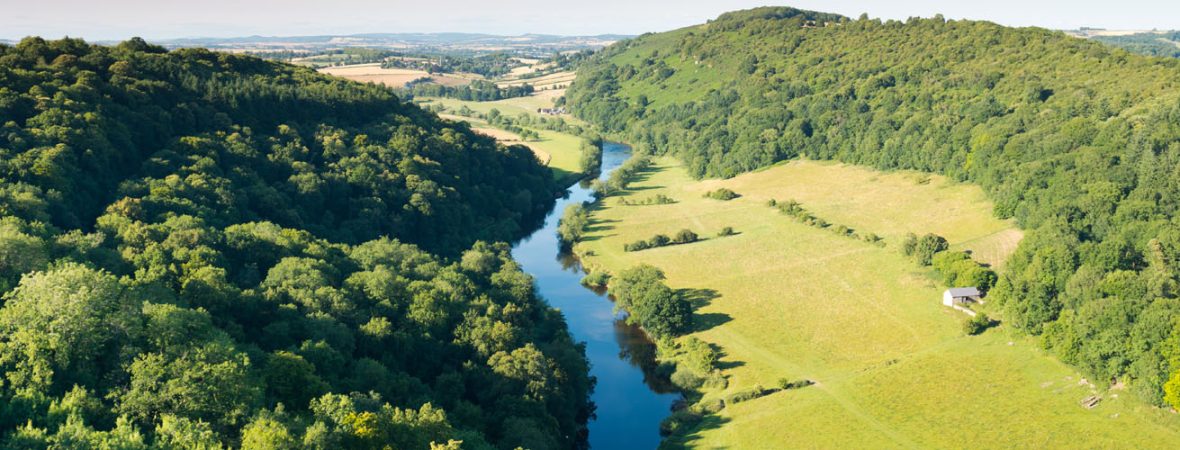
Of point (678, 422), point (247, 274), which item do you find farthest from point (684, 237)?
point (247, 274)

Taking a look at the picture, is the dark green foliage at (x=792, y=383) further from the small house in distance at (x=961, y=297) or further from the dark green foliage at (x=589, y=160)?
the dark green foliage at (x=589, y=160)

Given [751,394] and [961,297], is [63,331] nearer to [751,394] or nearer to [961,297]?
[751,394]

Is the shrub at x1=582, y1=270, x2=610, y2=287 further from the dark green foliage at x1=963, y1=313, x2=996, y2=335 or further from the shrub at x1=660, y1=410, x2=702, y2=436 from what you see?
the dark green foliage at x1=963, y1=313, x2=996, y2=335

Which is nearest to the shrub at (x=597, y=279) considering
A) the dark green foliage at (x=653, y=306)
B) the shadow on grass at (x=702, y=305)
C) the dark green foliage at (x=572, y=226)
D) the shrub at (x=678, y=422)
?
the shadow on grass at (x=702, y=305)

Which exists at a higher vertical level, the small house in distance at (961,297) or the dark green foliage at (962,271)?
the dark green foliage at (962,271)

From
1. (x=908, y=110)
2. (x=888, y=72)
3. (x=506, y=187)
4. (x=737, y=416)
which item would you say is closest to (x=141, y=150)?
(x=506, y=187)

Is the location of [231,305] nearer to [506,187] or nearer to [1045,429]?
[1045,429]
